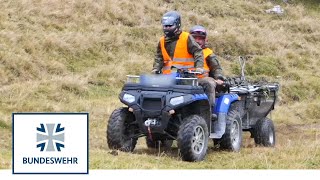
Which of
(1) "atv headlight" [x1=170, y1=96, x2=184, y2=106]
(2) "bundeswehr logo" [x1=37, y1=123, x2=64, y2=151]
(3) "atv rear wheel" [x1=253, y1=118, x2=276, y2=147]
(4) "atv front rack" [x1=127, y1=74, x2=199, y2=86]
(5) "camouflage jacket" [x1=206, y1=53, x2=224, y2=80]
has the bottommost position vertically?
(3) "atv rear wheel" [x1=253, y1=118, x2=276, y2=147]

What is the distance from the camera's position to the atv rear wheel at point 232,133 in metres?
10.0

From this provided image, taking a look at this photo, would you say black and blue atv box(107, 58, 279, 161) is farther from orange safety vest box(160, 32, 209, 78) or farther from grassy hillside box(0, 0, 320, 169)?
grassy hillside box(0, 0, 320, 169)

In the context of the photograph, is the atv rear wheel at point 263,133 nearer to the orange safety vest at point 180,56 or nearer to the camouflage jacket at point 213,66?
the camouflage jacket at point 213,66

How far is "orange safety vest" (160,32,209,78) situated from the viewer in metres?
9.55

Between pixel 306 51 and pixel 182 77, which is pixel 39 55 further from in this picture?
pixel 306 51

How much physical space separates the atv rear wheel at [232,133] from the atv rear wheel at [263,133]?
49.2 inches

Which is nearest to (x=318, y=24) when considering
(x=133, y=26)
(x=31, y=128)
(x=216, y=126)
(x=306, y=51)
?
(x=306, y=51)

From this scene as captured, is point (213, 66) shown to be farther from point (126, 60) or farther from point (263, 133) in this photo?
point (126, 60)

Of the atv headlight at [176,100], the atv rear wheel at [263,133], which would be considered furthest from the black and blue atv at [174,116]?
the atv rear wheel at [263,133]

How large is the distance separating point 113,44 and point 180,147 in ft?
42.8

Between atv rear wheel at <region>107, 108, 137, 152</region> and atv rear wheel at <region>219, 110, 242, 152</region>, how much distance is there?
163 cm

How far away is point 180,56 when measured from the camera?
9.63m

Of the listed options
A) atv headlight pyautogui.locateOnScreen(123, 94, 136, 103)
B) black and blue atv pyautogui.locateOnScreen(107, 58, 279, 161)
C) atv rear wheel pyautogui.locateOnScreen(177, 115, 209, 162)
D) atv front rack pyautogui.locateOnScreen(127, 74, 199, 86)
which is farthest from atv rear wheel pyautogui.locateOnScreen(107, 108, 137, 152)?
atv rear wheel pyautogui.locateOnScreen(177, 115, 209, 162)

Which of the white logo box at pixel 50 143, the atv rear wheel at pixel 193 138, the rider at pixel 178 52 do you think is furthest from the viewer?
the rider at pixel 178 52
